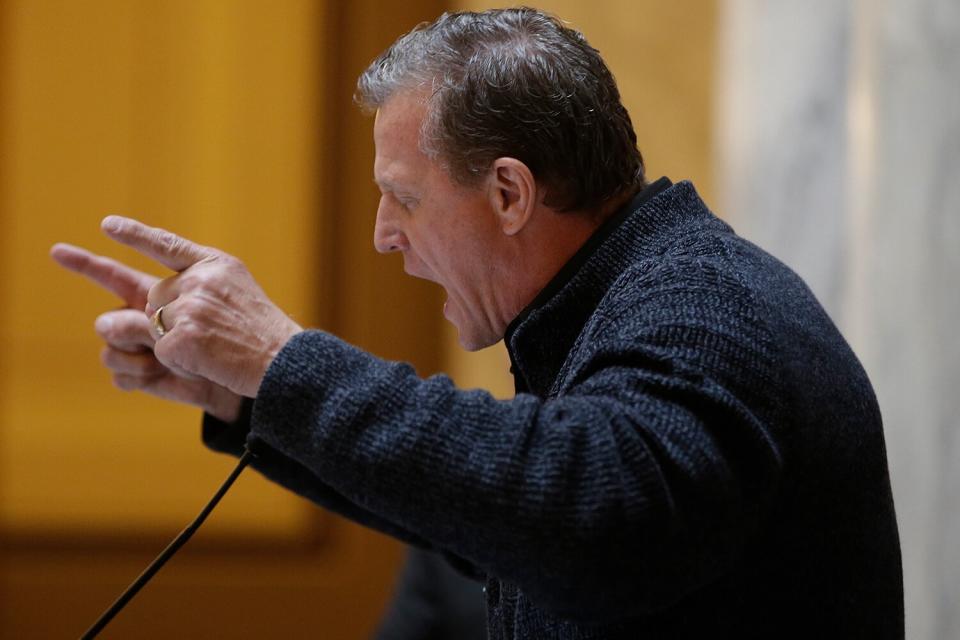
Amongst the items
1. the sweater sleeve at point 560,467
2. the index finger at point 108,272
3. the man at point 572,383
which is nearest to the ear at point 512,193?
the man at point 572,383

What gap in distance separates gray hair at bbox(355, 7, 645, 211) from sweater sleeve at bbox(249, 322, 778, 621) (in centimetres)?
28

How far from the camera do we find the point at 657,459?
0.98m

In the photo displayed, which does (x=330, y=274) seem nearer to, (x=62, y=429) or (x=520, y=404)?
(x=62, y=429)

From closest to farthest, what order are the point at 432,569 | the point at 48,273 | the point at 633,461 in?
1. the point at 633,461
2. the point at 432,569
3. the point at 48,273

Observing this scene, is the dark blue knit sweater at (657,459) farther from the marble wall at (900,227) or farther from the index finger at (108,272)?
the marble wall at (900,227)

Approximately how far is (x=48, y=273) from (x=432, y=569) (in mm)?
1199

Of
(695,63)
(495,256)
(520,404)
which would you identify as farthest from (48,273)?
(520,404)

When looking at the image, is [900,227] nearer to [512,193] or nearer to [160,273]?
[512,193]

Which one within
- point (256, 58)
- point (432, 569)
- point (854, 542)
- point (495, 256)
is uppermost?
point (256, 58)

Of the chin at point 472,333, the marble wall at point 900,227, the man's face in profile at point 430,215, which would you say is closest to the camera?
the man's face in profile at point 430,215

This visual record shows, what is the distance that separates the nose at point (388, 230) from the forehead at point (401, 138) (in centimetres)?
4

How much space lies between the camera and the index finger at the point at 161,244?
3.95ft

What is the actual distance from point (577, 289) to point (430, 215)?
18 cm

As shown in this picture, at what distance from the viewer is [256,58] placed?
2.90 meters
